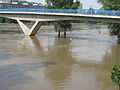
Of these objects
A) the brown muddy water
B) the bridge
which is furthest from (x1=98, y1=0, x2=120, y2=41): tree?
the brown muddy water

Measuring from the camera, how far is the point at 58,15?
46.8m

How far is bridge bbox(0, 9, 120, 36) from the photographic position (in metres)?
38.9

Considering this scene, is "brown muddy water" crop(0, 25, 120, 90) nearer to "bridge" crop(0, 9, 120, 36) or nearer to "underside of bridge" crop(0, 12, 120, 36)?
"bridge" crop(0, 9, 120, 36)

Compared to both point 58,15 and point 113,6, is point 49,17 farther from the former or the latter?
point 113,6

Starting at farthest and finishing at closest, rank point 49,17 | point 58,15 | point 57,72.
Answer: point 49,17
point 58,15
point 57,72

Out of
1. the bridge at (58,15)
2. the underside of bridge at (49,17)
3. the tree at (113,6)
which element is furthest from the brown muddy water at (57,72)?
the tree at (113,6)

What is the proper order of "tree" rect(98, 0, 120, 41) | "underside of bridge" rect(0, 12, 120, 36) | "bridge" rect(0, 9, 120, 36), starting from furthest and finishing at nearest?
"tree" rect(98, 0, 120, 41), "underside of bridge" rect(0, 12, 120, 36), "bridge" rect(0, 9, 120, 36)

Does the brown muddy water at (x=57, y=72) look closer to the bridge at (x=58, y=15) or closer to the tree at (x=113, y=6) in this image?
the bridge at (x=58, y=15)

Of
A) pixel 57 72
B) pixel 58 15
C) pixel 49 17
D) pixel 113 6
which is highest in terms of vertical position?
pixel 113 6

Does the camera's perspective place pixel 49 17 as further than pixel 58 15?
Yes

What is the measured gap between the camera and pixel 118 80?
1241cm

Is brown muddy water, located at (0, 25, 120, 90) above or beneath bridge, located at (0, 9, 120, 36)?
beneath

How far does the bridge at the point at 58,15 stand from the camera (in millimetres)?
38906

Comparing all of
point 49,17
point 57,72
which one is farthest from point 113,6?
point 57,72
